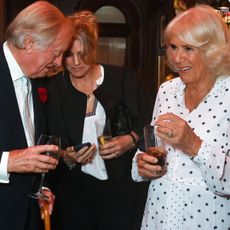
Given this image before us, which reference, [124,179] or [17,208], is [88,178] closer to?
[124,179]

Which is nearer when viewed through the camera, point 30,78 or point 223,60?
point 223,60

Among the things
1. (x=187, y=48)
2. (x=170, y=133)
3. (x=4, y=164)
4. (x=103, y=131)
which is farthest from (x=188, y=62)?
(x=4, y=164)

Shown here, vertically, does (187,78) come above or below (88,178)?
above

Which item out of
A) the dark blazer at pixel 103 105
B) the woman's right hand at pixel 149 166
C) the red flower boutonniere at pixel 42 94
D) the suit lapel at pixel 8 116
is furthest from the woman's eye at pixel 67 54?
the woman's right hand at pixel 149 166

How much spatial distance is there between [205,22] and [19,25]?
81 cm

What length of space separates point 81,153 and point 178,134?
82cm

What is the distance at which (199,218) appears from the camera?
6.47 feet

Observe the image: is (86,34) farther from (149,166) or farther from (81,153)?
(149,166)

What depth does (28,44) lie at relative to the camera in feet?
6.66

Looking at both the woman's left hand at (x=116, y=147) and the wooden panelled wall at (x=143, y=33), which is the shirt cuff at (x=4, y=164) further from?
the wooden panelled wall at (x=143, y=33)

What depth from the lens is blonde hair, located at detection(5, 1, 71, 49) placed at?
6.63 feet

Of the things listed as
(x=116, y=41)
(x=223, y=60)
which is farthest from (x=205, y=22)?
(x=116, y=41)

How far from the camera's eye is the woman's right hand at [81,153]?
2.49 m

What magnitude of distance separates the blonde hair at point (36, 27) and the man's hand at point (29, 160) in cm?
46
